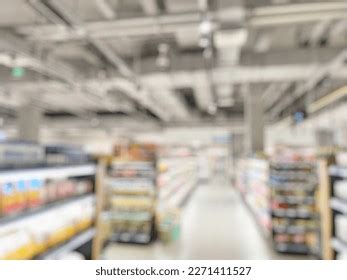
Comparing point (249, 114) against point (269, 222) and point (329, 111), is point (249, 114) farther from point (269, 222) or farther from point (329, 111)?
point (269, 222)

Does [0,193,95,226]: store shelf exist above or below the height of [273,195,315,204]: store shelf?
A: above

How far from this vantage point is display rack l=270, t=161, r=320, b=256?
20.4 ft

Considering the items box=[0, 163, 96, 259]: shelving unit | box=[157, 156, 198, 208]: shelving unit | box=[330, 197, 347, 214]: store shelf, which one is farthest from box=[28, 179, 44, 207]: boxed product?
box=[157, 156, 198, 208]: shelving unit

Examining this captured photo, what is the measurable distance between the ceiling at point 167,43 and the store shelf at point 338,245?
9.37 feet

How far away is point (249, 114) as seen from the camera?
33.9ft

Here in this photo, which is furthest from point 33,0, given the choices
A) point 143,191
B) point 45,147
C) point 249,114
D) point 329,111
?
point 329,111

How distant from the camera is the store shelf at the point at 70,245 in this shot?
306cm

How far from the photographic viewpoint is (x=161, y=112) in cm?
1256

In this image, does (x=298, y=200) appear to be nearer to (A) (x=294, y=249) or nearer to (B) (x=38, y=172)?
(A) (x=294, y=249)

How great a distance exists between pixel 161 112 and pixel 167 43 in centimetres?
601

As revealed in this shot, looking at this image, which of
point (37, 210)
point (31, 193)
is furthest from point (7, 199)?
point (37, 210)

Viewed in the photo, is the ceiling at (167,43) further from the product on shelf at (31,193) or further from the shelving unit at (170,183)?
the shelving unit at (170,183)

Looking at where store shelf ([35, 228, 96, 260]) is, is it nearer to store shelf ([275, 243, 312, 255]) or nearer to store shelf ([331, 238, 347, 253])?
store shelf ([331, 238, 347, 253])

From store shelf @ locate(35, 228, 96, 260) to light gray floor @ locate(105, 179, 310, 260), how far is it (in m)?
1.74
